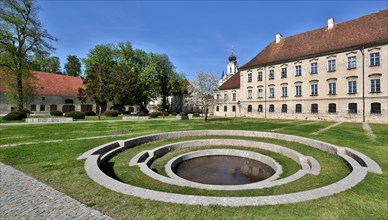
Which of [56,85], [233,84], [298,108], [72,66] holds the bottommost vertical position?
[298,108]

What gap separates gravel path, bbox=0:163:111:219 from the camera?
4.57 meters

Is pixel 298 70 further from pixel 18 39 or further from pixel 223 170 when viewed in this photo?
pixel 18 39

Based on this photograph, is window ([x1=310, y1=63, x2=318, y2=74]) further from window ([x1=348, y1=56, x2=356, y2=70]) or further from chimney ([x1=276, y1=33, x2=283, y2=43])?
chimney ([x1=276, y1=33, x2=283, y2=43])

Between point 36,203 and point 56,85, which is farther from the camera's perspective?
point 56,85

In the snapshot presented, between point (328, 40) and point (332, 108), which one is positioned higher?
point (328, 40)

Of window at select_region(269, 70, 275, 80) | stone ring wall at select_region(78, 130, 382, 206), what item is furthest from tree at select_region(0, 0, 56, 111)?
window at select_region(269, 70, 275, 80)

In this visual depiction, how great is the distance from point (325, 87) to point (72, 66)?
8859 cm

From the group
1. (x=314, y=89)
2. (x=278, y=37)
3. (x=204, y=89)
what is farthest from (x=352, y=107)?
(x=204, y=89)

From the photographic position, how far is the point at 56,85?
51.2m

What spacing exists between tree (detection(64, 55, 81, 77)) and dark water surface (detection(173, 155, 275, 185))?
87019mm

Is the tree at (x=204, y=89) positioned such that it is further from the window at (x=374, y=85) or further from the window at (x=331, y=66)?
the window at (x=374, y=85)

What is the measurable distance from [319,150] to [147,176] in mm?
10753

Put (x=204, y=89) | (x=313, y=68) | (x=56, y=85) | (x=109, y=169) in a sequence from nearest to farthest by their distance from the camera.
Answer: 1. (x=109, y=169)
2. (x=204, y=89)
3. (x=313, y=68)
4. (x=56, y=85)

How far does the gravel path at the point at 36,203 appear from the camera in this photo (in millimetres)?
4574
